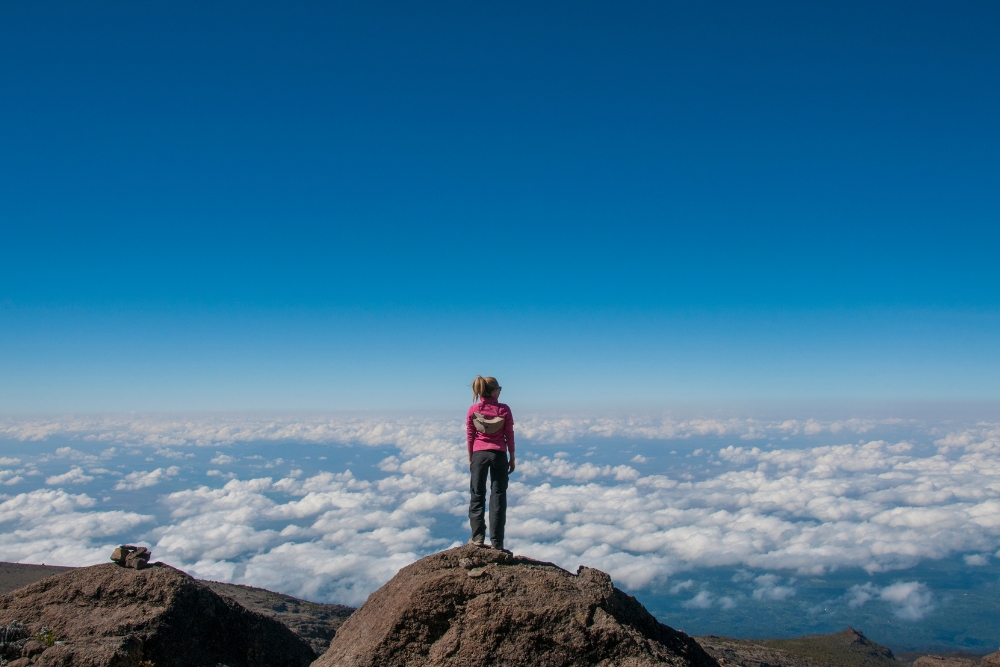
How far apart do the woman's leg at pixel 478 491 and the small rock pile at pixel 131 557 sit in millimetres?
6274

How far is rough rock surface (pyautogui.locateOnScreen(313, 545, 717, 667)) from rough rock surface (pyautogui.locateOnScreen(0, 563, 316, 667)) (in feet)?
9.27

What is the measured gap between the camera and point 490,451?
32.0 ft

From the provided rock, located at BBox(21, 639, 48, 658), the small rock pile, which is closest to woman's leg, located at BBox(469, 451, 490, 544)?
the small rock pile

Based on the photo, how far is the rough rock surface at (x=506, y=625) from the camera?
6.85 meters

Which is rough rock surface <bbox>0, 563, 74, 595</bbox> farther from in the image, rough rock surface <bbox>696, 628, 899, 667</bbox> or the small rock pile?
rough rock surface <bbox>696, 628, 899, 667</bbox>

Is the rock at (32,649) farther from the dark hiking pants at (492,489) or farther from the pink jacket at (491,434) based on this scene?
the pink jacket at (491,434)

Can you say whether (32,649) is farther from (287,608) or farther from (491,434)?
(287,608)

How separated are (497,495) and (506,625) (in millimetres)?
3003

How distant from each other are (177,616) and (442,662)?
17.6 ft

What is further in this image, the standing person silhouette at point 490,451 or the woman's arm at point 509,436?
the woman's arm at point 509,436

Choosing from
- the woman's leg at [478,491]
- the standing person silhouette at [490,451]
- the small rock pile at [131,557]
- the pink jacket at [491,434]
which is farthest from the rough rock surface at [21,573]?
the pink jacket at [491,434]

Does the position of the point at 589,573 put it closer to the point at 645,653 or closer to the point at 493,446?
the point at 645,653

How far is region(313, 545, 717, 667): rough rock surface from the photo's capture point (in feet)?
22.5

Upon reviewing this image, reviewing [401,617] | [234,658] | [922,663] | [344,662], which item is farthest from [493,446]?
[922,663]
